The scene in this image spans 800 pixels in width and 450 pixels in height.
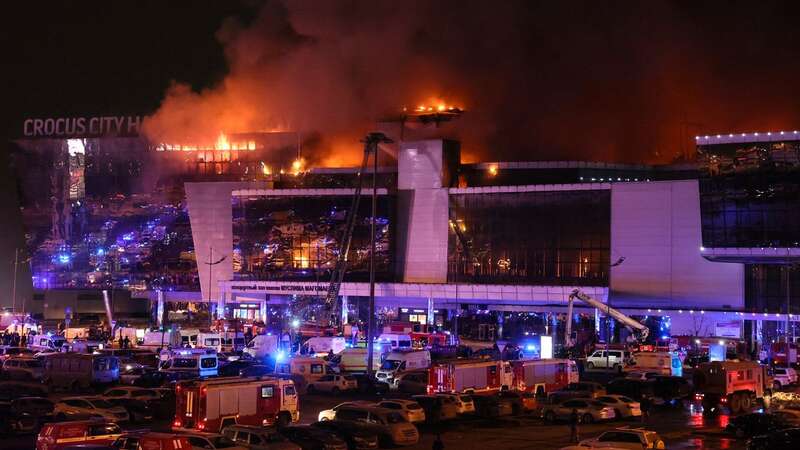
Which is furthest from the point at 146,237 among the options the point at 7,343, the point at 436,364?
the point at 436,364

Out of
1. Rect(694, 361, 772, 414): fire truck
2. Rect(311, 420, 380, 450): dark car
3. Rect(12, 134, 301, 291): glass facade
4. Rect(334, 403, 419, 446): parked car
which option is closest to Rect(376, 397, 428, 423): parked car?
Rect(334, 403, 419, 446): parked car

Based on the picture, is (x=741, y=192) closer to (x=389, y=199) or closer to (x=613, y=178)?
(x=613, y=178)

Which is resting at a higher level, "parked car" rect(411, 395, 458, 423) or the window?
the window

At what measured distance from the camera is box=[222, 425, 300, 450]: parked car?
23.7m

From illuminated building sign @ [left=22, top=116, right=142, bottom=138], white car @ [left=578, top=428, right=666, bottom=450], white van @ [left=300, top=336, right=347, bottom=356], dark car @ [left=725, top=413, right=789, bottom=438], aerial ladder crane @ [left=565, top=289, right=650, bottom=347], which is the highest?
illuminated building sign @ [left=22, top=116, right=142, bottom=138]

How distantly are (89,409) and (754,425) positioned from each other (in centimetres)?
1981

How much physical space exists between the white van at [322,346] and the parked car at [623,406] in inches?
1028

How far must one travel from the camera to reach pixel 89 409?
31.2m

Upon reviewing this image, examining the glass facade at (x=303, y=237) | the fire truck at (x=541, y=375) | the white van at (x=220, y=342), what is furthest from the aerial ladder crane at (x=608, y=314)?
the fire truck at (x=541, y=375)

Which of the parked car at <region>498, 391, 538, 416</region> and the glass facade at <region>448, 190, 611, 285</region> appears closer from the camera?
the parked car at <region>498, 391, 538, 416</region>

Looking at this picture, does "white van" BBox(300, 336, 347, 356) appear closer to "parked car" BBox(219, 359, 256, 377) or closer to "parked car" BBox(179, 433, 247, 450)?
"parked car" BBox(219, 359, 256, 377)

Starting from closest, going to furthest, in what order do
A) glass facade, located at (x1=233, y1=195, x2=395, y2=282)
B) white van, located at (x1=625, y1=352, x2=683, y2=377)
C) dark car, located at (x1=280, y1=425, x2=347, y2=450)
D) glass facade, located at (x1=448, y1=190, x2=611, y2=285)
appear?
dark car, located at (x1=280, y1=425, x2=347, y2=450) < white van, located at (x1=625, y1=352, x2=683, y2=377) < glass facade, located at (x1=448, y1=190, x2=611, y2=285) < glass facade, located at (x1=233, y1=195, x2=395, y2=282)

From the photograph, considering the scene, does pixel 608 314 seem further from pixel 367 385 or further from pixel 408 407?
pixel 408 407

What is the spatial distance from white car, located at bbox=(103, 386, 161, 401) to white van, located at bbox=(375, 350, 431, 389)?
11.9 metres
